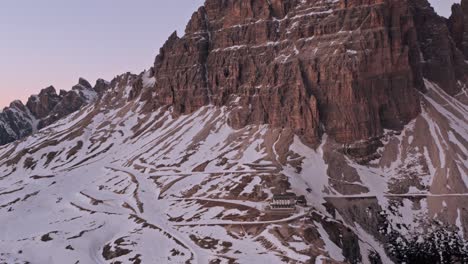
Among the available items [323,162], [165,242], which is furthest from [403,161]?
[165,242]

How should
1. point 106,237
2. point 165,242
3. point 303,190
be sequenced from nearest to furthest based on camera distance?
point 165,242 < point 106,237 < point 303,190

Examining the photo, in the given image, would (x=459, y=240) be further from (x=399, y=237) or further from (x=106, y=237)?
(x=106, y=237)

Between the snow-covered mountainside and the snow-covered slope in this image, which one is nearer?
the snow-covered slope

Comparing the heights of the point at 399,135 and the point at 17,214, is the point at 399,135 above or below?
above

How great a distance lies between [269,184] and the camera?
538ft

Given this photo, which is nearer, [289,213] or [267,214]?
[289,213]

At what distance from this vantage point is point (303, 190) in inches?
6373

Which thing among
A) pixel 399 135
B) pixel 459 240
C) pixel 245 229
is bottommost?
pixel 459 240

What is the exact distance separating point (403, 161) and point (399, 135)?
14.6 meters

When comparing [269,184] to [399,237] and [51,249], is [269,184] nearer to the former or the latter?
[399,237]

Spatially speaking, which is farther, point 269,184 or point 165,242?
point 269,184

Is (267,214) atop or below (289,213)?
atop

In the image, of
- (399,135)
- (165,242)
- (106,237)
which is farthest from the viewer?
(399,135)

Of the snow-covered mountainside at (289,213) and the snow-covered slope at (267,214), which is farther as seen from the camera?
the snow-covered mountainside at (289,213)
